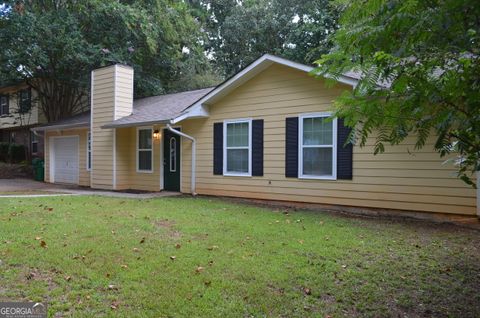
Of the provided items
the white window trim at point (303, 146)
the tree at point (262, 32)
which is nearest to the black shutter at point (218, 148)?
the white window trim at point (303, 146)

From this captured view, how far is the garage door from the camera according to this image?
15.0m

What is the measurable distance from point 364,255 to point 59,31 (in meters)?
17.2

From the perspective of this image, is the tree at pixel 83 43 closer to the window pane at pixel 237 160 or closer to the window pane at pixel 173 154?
the window pane at pixel 173 154

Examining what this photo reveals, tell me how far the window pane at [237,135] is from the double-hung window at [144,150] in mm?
3344

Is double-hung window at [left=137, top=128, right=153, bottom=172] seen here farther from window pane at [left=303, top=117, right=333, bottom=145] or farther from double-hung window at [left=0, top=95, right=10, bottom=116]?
double-hung window at [left=0, top=95, right=10, bottom=116]

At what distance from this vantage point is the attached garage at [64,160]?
15008 millimetres

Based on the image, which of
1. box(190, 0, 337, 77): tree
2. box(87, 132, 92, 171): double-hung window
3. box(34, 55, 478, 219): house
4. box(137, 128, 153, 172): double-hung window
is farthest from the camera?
box(190, 0, 337, 77): tree

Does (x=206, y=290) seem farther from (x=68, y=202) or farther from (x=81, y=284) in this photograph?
(x=68, y=202)

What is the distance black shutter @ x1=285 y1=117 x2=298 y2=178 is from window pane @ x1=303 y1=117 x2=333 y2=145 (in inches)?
9.9

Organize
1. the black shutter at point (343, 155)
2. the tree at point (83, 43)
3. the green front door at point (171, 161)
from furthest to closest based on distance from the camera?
the tree at point (83, 43) → the green front door at point (171, 161) → the black shutter at point (343, 155)

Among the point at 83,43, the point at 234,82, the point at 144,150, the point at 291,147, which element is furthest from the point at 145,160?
the point at 83,43

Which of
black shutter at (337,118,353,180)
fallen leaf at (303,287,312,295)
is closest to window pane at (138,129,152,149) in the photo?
black shutter at (337,118,353,180)

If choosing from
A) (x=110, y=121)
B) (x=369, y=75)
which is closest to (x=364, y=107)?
(x=369, y=75)

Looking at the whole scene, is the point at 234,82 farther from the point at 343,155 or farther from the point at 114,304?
the point at 114,304
